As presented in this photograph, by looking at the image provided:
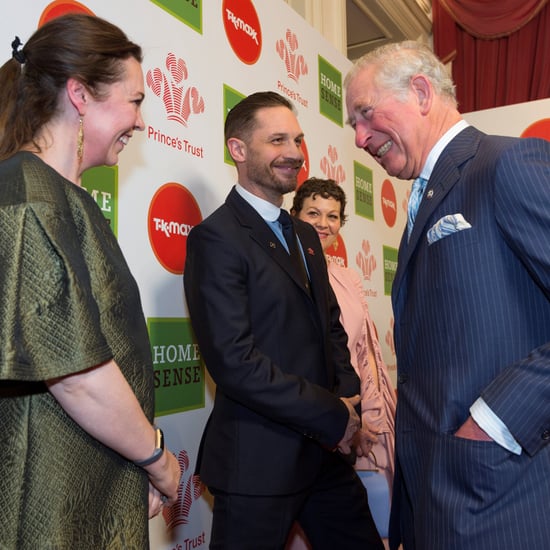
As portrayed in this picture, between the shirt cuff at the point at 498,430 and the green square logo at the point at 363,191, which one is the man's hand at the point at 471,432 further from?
the green square logo at the point at 363,191

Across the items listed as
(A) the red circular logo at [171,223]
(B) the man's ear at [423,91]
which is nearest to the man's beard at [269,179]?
(A) the red circular logo at [171,223]

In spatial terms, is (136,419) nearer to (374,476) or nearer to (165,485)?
(165,485)

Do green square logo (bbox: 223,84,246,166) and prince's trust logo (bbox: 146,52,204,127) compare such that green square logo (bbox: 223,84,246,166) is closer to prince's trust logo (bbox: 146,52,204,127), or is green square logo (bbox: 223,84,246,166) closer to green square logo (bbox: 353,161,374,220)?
prince's trust logo (bbox: 146,52,204,127)

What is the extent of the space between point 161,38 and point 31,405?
4.89ft

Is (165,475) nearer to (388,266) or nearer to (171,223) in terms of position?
(171,223)

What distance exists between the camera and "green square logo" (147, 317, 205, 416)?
77.2 inches

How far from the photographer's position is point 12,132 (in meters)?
1.10

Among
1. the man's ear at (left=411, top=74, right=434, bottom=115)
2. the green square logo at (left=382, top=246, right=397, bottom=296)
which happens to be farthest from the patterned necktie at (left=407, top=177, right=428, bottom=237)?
the green square logo at (left=382, top=246, right=397, bottom=296)

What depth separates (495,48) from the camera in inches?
222

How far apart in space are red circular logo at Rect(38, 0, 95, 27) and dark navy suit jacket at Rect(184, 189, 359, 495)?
0.68 m

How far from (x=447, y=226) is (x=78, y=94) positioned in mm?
701

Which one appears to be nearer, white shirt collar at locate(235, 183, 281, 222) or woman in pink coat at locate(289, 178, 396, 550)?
white shirt collar at locate(235, 183, 281, 222)

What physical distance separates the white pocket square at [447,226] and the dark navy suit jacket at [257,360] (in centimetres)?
59

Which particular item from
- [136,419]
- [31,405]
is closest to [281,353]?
[136,419]
